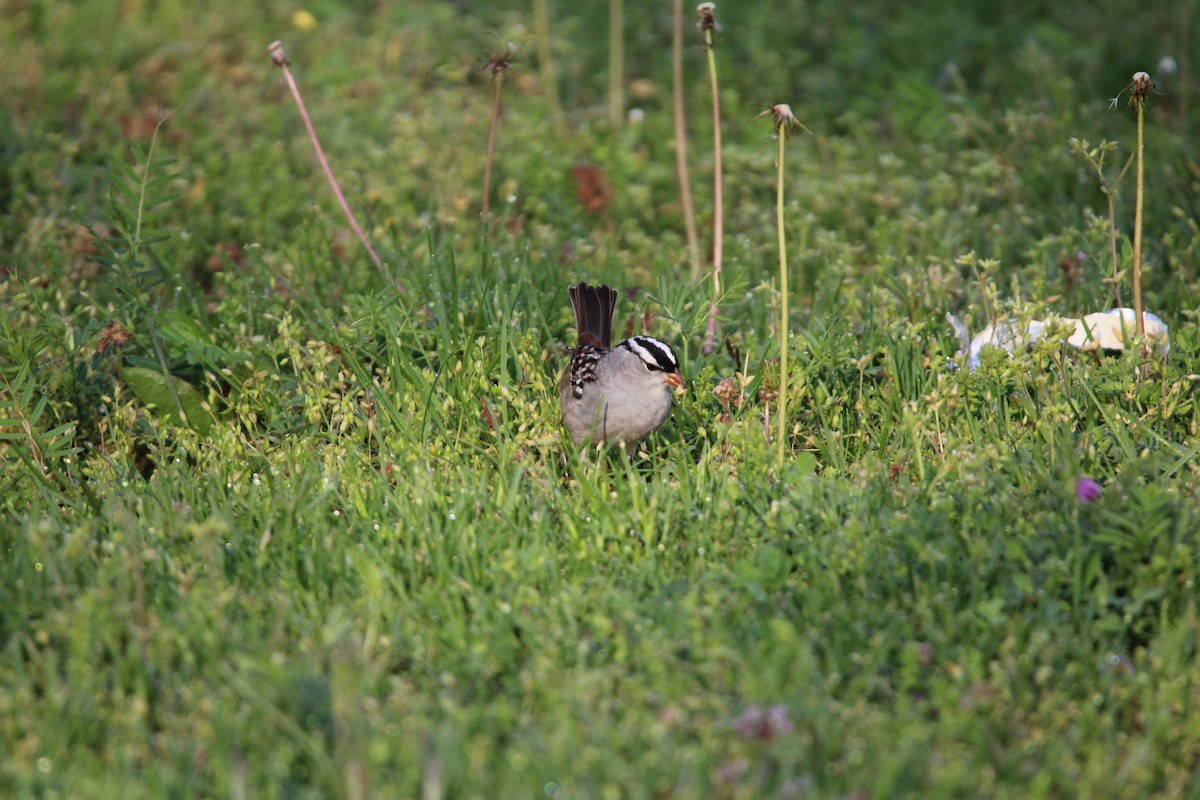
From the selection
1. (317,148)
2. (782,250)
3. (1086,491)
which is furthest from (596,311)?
(1086,491)

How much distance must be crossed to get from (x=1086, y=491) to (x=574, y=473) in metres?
1.82

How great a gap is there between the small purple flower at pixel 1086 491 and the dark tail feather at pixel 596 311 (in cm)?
208

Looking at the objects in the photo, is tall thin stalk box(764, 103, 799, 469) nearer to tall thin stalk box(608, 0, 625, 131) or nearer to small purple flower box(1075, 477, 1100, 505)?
small purple flower box(1075, 477, 1100, 505)

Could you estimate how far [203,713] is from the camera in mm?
3357

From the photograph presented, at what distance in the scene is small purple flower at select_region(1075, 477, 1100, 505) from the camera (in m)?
3.89

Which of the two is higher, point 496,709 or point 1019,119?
point 1019,119

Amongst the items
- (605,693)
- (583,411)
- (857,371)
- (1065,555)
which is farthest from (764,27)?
(605,693)

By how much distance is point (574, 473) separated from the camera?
4727 mm

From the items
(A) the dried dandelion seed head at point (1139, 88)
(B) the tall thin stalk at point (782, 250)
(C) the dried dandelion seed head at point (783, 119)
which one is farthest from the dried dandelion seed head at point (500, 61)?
(A) the dried dandelion seed head at point (1139, 88)

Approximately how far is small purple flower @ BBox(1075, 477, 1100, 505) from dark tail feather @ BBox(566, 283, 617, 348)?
2079 millimetres

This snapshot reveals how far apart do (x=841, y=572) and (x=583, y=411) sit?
134 cm

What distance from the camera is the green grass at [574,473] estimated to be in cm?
325

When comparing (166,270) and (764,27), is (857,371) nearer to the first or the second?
(166,270)

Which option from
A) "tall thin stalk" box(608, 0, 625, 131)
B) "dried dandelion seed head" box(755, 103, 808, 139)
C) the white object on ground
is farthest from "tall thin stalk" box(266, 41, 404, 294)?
"tall thin stalk" box(608, 0, 625, 131)
